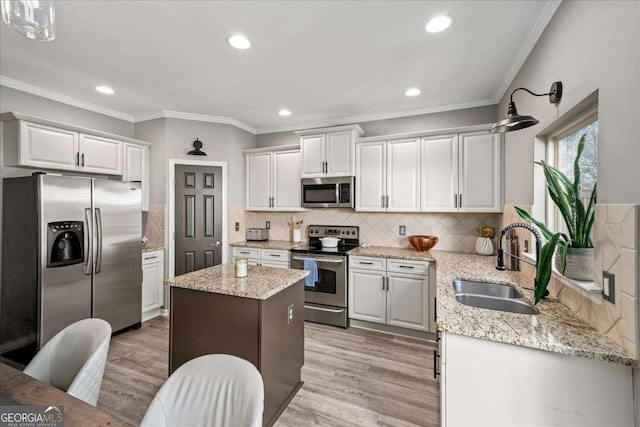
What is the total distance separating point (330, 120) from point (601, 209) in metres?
3.30

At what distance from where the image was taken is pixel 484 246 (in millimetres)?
3174

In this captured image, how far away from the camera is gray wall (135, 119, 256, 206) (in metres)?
3.76

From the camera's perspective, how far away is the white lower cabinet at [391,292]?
303 cm

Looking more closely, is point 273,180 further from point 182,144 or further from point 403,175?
point 403,175

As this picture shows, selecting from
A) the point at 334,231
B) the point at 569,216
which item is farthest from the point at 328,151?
the point at 569,216

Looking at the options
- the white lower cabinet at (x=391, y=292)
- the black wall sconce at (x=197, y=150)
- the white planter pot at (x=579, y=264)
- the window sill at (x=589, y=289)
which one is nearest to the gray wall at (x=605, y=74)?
the white planter pot at (x=579, y=264)

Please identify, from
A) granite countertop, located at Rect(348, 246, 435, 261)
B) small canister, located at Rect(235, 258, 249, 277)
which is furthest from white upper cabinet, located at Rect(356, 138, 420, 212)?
small canister, located at Rect(235, 258, 249, 277)

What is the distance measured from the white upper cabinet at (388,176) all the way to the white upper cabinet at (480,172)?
0.50m

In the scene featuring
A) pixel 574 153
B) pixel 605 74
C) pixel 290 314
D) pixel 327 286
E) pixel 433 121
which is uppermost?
pixel 433 121

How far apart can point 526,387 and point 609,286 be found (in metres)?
0.53

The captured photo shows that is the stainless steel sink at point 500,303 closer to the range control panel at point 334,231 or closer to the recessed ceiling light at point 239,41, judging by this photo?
the range control panel at point 334,231

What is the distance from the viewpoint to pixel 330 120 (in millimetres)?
4031

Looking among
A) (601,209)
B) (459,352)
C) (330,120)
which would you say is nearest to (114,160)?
(330,120)

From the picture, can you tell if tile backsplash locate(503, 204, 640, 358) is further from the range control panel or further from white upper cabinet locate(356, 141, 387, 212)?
the range control panel
